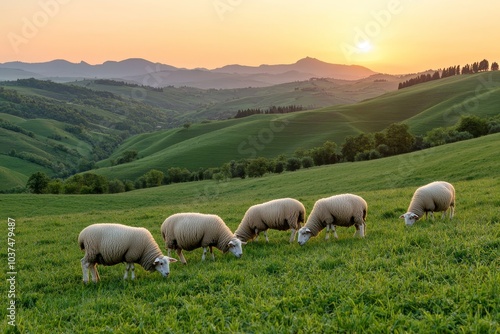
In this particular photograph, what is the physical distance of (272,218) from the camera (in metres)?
14.4

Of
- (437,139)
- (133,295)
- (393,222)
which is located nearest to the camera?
(133,295)

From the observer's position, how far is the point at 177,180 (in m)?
92.6

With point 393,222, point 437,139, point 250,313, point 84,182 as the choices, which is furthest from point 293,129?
point 250,313

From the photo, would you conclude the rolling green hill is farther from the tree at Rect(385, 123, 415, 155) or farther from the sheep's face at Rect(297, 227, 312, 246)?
the sheep's face at Rect(297, 227, 312, 246)

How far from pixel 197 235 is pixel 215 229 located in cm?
69

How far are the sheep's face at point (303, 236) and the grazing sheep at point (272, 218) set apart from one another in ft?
3.77

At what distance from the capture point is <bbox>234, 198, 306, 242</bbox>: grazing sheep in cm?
1437

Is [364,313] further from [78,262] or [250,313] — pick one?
[78,262]

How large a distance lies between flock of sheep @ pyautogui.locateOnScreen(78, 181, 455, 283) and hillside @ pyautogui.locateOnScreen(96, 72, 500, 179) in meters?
100

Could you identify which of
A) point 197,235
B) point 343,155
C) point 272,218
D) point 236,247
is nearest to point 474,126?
point 343,155

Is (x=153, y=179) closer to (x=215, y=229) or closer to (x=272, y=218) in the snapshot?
(x=272, y=218)

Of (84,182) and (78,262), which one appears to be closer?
(78,262)

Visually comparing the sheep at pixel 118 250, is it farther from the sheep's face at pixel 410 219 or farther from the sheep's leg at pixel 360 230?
the sheep's face at pixel 410 219

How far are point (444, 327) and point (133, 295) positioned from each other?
22.1ft
